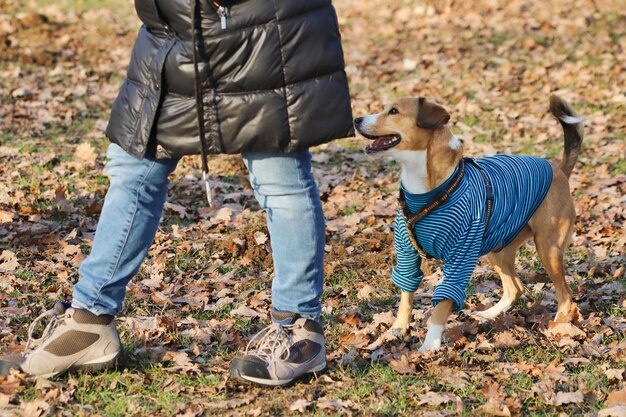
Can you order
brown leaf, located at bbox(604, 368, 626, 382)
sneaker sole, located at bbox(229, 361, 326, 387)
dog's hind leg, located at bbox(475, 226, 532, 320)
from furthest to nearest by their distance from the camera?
dog's hind leg, located at bbox(475, 226, 532, 320) < brown leaf, located at bbox(604, 368, 626, 382) < sneaker sole, located at bbox(229, 361, 326, 387)

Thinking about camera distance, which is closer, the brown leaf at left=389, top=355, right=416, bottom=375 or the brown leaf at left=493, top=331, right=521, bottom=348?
the brown leaf at left=389, top=355, right=416, bottom=375

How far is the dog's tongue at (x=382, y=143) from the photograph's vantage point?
4688mm

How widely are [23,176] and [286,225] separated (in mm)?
4416

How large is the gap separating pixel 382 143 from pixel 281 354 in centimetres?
151

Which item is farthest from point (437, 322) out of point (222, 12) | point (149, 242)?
point (222, 12)

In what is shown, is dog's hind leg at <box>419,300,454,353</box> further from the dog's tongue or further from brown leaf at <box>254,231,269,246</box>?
brown leaf at <box>254,231,269,246</box>

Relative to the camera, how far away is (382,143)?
4.73 m

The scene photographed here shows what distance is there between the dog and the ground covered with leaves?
26 cm

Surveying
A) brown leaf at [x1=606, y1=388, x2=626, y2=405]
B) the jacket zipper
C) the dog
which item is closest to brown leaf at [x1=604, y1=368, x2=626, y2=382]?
brown leaf at [x1=606, y1=388, x2=626, y2=405]

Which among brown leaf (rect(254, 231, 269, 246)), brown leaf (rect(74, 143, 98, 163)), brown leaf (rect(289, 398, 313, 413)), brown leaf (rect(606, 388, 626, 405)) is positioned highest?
brown leaf (rect(289, 398, 313, 413))

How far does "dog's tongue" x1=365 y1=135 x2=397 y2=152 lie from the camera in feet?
15.4

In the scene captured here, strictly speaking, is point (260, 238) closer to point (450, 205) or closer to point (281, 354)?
point (450, 205)

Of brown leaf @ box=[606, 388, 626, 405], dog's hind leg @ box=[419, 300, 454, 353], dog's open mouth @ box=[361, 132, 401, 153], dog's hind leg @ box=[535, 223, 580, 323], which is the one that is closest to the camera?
brown leaf @ box=[606, 388, 626, 405]

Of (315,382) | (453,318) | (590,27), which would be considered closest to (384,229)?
(453,318)
